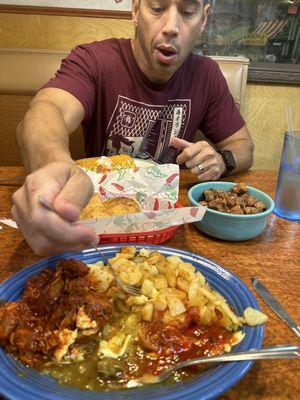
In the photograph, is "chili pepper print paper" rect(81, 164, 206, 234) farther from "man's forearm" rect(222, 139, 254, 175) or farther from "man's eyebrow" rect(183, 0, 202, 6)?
"man's eyebrow" rect(183, 0, 202, 6)

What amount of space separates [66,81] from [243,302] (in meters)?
1.24

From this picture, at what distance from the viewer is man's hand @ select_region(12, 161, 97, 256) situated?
27.2 inches

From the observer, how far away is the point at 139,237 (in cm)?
111

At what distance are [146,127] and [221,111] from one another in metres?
0.44

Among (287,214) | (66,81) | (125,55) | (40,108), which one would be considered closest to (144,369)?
(287,214)

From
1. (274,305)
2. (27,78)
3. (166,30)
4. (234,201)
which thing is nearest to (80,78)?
(166,30)

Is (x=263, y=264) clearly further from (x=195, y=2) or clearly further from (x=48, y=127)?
(x=195, y=2)

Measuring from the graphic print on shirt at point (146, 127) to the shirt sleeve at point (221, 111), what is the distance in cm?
15

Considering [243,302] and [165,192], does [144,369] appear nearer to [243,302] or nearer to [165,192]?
[243,302]

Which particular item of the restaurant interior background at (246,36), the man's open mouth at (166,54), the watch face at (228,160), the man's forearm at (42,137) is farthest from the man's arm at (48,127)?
the restaurant interior background at (246,36)

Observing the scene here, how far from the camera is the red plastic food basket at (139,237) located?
1.09 metres

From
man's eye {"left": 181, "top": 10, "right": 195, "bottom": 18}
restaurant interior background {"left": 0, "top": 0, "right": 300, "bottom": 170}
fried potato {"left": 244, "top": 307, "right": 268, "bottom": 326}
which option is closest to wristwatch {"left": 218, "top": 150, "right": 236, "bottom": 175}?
man's eye {"left": 181, "top": 10, "right": 195, "bottom": 18}

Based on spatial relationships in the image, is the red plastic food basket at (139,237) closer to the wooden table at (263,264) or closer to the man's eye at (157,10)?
the wooden table at (263,264)

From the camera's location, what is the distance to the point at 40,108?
145 cm
